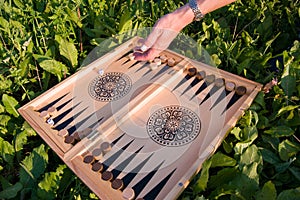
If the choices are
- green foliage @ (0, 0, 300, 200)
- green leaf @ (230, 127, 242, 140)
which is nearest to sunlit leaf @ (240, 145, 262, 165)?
green foliage @ (0, 0, 300, 200)

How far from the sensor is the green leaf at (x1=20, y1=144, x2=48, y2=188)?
5.35ft

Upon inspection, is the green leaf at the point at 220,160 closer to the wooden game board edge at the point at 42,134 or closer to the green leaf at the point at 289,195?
the green leaf at the point at 289,195

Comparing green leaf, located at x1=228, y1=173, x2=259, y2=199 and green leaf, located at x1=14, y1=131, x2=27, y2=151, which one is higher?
green leaf, located at x1=228, y1=173, x2=259, y2=199

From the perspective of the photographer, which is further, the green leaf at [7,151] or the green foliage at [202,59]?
the green leaf at [7,151]

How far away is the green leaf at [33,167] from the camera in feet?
5.35

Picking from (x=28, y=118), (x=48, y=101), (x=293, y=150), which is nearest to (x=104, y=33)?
(x=48, y=101)

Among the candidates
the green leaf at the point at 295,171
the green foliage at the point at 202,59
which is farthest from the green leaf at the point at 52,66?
the green leaf at the point at 295,171

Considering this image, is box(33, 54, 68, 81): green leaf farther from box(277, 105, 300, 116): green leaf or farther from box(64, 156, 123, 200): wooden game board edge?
box(277, 105, 300, 116): green leaf

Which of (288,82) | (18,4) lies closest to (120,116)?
(288,82)

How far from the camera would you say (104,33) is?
2492 millimetres

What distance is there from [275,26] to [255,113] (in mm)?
1122

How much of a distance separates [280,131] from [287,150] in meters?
0.12

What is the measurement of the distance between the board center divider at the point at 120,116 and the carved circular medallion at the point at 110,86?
130 millimetres

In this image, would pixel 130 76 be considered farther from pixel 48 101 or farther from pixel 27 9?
pixel 27 9
